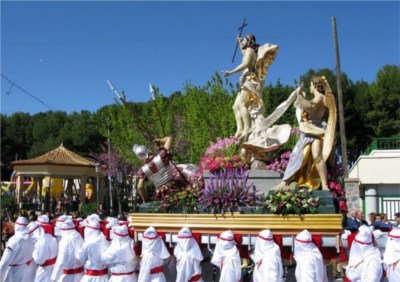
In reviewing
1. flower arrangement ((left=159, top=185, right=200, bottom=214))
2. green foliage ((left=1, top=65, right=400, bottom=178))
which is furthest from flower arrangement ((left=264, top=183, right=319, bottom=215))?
green foliage ((left=1, top=65, right=400, bottom=178))

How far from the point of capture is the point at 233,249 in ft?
27.9

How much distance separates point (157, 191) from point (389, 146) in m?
19.0

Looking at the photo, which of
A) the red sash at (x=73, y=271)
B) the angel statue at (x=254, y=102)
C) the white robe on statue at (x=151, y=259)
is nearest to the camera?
the white robe on statue at (x=151, y=259)

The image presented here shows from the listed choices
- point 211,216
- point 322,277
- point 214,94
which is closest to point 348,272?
point 322,277

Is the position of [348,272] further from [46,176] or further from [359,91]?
[359,91]

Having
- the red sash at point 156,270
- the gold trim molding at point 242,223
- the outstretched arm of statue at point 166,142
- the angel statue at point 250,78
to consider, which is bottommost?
the red sash at point 156,270

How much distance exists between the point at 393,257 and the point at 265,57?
20.9ft

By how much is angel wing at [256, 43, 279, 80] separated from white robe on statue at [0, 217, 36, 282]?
651 cm

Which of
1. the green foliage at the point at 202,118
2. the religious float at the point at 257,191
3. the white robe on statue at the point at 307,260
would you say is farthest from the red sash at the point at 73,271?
the green foliage at the point at 202,118

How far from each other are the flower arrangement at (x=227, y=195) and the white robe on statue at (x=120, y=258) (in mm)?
1606

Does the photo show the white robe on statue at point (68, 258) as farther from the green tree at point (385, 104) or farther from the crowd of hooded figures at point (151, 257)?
the green tree at point (385, 104)

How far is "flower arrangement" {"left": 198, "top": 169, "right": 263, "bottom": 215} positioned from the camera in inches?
373

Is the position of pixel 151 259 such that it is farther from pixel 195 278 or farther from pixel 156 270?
pixel 195 278

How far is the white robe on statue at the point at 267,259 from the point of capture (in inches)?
314
